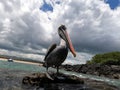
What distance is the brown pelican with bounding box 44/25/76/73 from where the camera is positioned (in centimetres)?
1702

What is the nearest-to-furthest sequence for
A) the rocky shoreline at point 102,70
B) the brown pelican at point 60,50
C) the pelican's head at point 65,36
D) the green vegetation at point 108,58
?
the pelican's head at point 65,36, the brown pelican at point 60,50, the rocky shoreline at point 102,70, the green vegetation at point 108,58

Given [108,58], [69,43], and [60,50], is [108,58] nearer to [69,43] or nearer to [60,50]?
[69,43]

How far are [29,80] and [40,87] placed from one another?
1.22 metres

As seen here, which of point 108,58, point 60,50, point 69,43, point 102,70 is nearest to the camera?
point 60,50

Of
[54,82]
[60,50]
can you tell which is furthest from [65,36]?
[54,82]

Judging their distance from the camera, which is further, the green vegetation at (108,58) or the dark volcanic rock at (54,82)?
the green vegetation at (108,58)

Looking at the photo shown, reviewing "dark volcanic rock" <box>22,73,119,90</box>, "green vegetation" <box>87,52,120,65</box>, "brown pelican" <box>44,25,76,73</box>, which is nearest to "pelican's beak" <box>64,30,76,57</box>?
"brown pelican" <box>44,25,76,73</box>

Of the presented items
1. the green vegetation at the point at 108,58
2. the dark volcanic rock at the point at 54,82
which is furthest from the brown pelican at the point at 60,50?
the green vegetation at the point at 108,58

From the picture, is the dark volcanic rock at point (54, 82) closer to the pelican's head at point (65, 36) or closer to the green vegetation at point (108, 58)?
the pelican's head at point (65, 36)

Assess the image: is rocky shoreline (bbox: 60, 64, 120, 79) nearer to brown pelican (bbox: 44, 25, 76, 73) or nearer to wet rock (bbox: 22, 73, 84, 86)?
wet rock (bbox: 22, 73, 84, 86)

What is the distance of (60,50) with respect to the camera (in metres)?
17.0

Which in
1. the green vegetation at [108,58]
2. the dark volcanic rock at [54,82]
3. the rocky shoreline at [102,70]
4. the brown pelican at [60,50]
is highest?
the green vegetation at [108,58]

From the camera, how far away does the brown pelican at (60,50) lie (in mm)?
17016

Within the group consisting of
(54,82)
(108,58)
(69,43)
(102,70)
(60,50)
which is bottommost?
(54,82)
